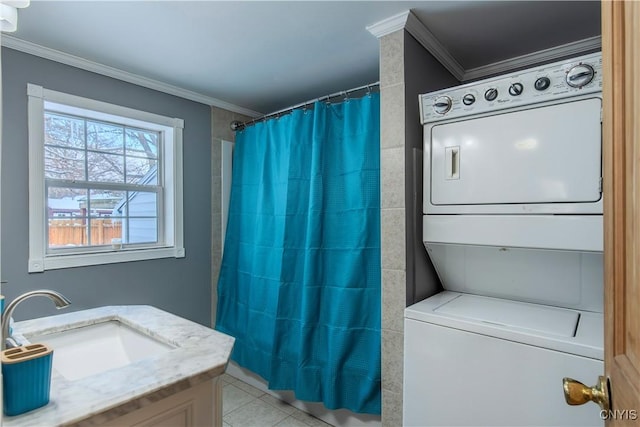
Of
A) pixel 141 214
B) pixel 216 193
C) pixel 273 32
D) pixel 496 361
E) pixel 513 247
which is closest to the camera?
pixel 496 361

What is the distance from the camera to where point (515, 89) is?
1.34 meters

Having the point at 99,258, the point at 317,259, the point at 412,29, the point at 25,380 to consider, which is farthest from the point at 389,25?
the point at 99,258

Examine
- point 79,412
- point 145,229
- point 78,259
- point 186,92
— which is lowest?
point 79,412

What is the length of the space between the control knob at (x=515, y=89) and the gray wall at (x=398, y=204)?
0.45 m

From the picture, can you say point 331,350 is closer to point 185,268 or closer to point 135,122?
point 185,268

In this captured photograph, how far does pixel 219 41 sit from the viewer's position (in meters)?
1.86

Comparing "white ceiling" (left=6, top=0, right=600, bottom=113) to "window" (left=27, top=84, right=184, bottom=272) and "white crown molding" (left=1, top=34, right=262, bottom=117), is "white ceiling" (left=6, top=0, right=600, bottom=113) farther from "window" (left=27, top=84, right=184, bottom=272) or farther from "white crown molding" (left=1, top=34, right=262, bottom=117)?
"window" (left=27, top=84, right=184, bottom=272)

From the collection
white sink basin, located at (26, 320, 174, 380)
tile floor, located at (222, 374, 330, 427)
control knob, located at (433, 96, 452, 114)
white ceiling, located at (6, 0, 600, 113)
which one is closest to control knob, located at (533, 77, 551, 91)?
control knob, located at (433, 96, 452, 114)

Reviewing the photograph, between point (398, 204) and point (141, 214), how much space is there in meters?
1.95

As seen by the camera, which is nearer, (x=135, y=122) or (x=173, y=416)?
(x=173, y=416)

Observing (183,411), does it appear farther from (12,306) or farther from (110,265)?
(110,265)

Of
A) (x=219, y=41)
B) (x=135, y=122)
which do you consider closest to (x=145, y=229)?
(x=135, y=122)

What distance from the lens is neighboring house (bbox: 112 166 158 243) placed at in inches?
95.8

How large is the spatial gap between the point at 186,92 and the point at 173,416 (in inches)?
89.7
